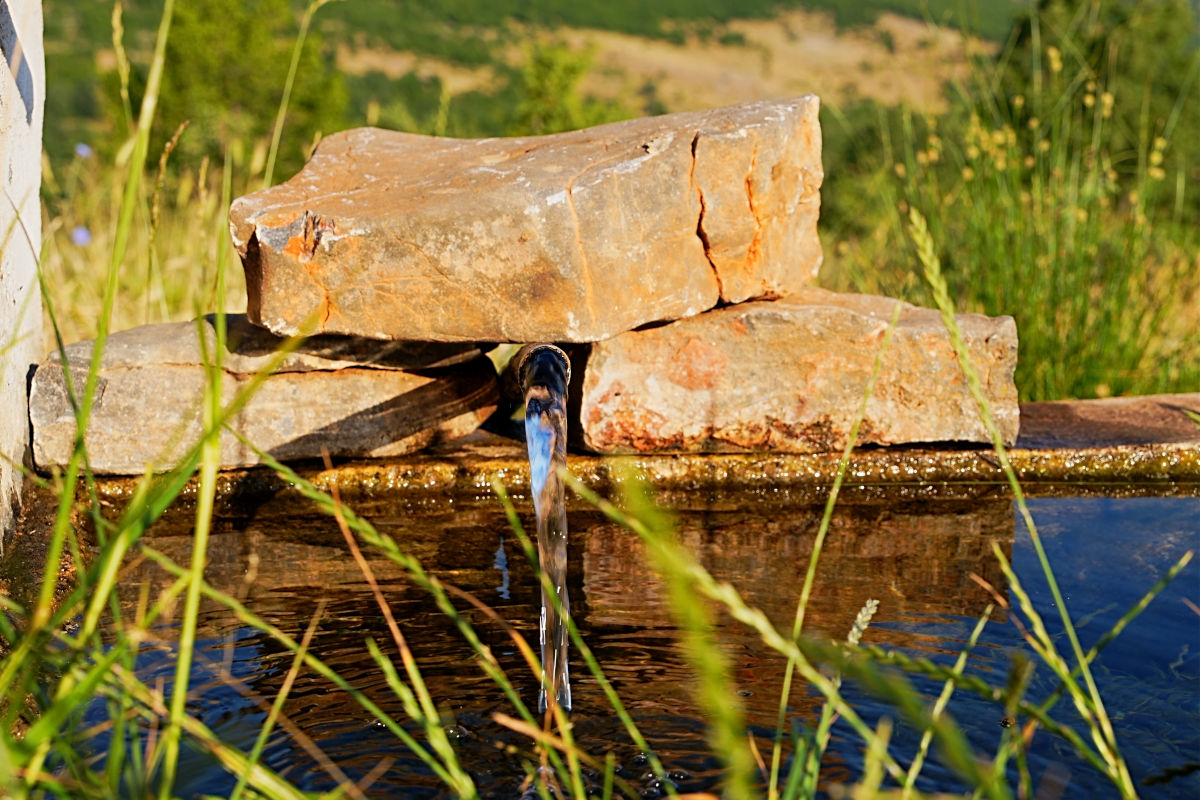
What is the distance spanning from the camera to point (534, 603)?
2441mm

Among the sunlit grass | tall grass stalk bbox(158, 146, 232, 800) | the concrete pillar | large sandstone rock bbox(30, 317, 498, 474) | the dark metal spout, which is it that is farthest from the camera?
the sunlit grass

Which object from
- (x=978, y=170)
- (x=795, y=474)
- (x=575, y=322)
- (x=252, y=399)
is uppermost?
(x=978, y=170)

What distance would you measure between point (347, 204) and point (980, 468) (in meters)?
1.72

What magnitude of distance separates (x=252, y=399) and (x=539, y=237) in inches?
34.8

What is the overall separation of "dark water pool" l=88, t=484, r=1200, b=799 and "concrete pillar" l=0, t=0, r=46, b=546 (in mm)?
399

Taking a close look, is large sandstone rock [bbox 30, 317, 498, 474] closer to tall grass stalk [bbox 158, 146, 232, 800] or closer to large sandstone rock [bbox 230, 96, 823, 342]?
large sandstone rock [bbox 230, 96, 823, 342]

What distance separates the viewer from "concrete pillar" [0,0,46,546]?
8.04ft

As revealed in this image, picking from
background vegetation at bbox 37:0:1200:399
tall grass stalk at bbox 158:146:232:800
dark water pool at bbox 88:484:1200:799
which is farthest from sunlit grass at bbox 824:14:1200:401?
tall grass stalk at bbox 158:146:232:800

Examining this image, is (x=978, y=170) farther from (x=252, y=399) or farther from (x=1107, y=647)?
(x=252, y=399)

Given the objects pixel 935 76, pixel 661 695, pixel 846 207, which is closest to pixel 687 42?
pixel 846 207

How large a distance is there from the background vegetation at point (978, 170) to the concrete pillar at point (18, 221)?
227mm

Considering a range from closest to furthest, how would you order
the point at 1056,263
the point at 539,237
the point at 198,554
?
the point at 198,554 → the point at 539,237 → the point at 1056,263

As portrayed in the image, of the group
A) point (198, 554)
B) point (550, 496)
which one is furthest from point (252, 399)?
point (198, 554)

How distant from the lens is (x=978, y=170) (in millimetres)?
4164
